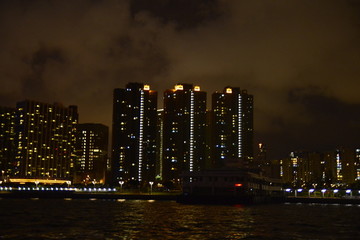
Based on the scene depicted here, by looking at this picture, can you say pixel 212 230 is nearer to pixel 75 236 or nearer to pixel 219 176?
pixel 75 236

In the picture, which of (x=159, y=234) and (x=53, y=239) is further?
(x=159, y=234)


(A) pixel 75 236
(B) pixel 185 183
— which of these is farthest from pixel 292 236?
(B) pixel 185 183

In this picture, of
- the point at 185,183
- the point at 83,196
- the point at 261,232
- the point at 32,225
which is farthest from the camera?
the point at 83,196

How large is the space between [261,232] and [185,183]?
3810 inches

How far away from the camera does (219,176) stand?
490ft

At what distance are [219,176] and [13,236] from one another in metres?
105

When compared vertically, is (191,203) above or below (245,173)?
below

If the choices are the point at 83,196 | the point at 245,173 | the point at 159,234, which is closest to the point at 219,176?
the point at 245,173

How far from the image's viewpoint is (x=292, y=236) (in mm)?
52438

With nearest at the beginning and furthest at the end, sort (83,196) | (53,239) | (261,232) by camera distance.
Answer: (53,239) → (261,232) → (83,196)

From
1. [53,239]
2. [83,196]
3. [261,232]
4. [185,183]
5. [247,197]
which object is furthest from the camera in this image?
[83,196]

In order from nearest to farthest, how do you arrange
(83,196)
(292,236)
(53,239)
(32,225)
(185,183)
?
(53,239), (292,236), (32,225), (185,183), (83,196)

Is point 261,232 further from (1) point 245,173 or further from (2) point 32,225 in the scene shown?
(1) point 245,173

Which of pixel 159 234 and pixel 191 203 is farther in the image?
pixel 191 203
